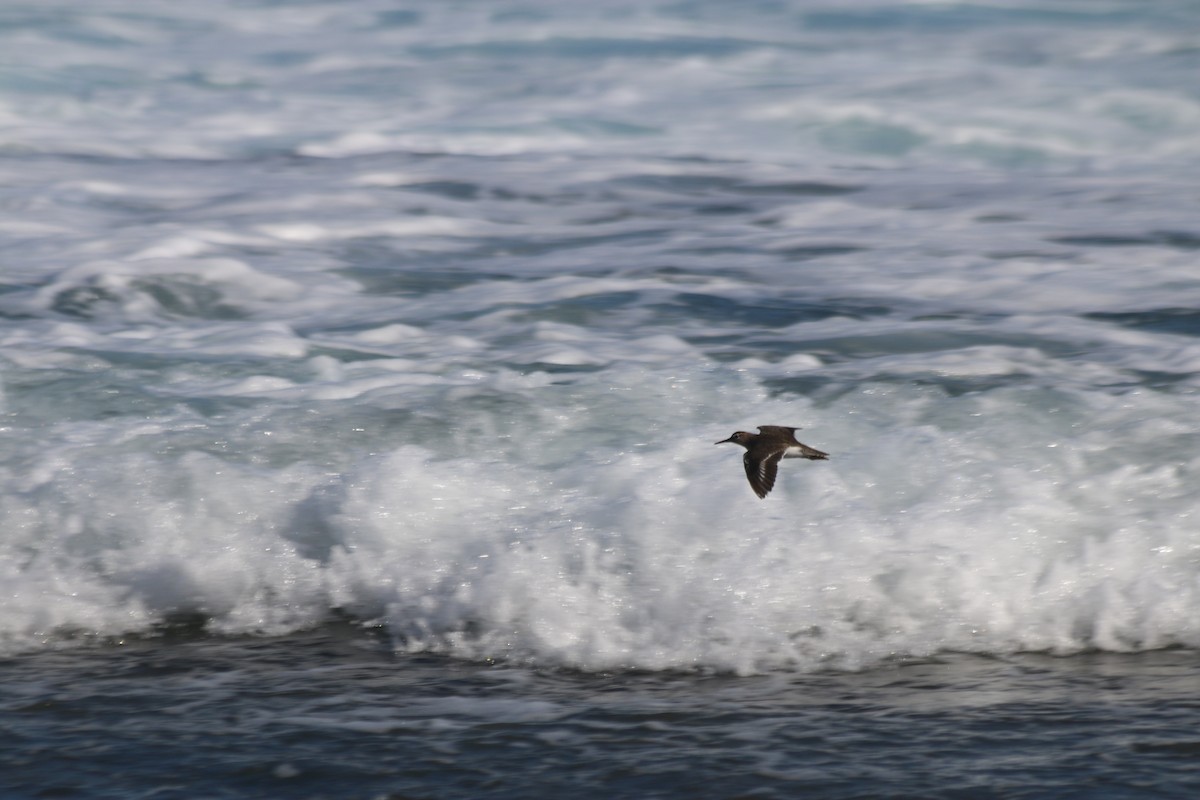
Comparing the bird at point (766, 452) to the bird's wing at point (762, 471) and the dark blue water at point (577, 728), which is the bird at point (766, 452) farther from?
the dark blue water at point (577, 728)

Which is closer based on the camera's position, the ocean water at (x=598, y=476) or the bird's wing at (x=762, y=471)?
the ocean water at (x=598, y=476)

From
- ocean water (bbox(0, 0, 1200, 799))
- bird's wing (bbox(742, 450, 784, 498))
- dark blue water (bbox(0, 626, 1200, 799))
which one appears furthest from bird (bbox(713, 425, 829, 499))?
dark blue water (bbox(0, 626, 1200, 799))

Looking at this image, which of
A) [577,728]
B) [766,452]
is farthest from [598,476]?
[577,728]

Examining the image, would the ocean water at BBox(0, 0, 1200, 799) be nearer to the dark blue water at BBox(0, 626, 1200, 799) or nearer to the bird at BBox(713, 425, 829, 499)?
the dark blue water at BBox(0, 626, 1200, 799)

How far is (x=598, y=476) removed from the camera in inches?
191

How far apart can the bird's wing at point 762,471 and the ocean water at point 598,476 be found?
16.0 inches

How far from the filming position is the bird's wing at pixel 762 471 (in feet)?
12.5

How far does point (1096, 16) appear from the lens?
626 inches

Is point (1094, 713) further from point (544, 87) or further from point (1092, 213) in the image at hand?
point (544, 87)

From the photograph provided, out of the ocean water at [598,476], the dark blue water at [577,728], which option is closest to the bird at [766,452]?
the ocean water at [598,476]

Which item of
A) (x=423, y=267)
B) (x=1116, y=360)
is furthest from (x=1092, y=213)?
(x=423, y=267)

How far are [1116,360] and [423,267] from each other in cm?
371

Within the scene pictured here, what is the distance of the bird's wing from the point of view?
3799 mm

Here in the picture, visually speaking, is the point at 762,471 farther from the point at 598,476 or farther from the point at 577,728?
the point at 598,476
